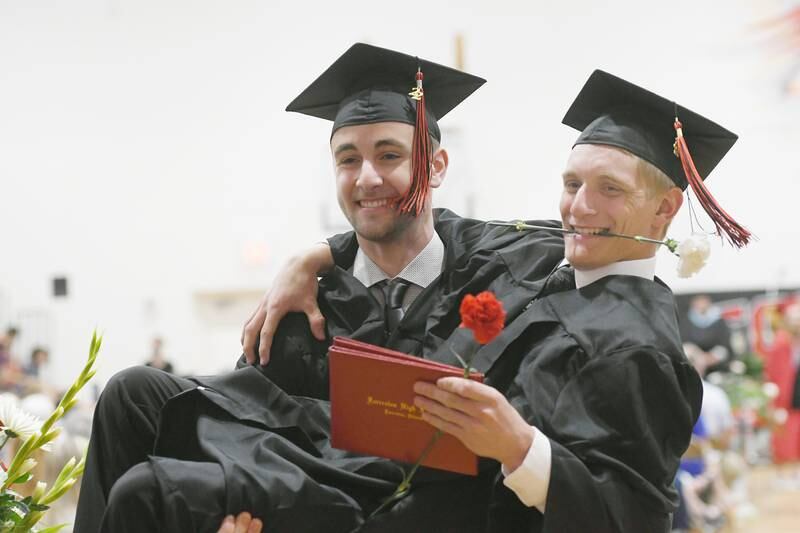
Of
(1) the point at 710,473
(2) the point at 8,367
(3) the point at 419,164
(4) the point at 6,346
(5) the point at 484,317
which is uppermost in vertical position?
(3) the point at 419,164

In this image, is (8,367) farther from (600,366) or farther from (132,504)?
(600,366)

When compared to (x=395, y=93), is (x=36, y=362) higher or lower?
lower

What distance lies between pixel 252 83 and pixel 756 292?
19.6 ft

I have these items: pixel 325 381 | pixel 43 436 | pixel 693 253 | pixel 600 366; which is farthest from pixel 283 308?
pixel 693 253

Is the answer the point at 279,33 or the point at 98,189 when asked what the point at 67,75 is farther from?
the point at 279,33

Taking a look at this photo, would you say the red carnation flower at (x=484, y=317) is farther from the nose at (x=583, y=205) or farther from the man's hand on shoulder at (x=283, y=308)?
the man's hand on shoulder at (x=283, y=308)

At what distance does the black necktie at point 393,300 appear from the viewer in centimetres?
239

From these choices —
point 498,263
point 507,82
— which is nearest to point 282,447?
point 498,263

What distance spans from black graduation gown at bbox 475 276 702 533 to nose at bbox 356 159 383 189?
1.95 feet

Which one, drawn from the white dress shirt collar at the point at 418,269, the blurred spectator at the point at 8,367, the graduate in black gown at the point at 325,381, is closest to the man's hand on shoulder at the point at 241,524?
the graduate in black gown at the point at 325,381

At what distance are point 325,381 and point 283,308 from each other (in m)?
0.21

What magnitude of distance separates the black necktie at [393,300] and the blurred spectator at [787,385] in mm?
7673

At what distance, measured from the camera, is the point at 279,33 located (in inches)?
433

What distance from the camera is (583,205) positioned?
211 cm
